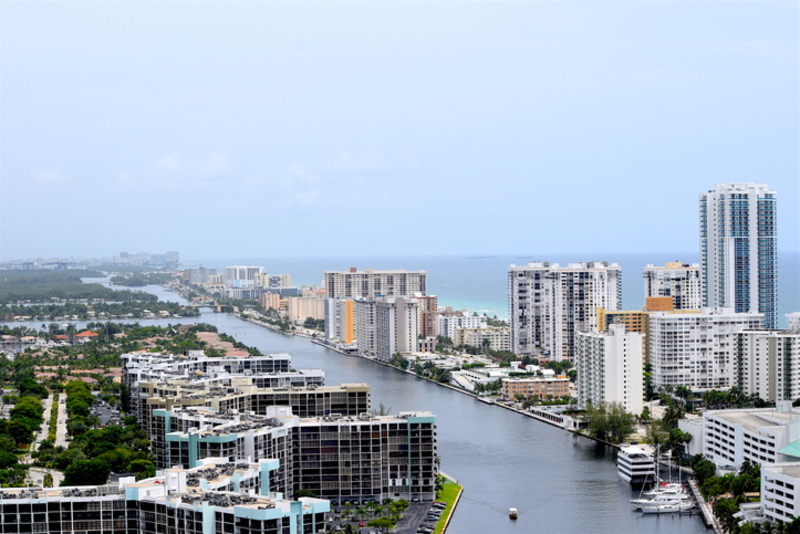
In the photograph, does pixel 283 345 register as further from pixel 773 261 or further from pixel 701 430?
pixel 701 430

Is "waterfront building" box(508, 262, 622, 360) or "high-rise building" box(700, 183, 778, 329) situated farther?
"waterfront building" box(508, 262, 622, 360)

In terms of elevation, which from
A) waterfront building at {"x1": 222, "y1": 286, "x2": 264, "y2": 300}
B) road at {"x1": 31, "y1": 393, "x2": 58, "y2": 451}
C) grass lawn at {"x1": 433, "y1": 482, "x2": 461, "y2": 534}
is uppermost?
waterfront building at {"x1": 222, "y1": 286, "x2": 264, "y2": 300}

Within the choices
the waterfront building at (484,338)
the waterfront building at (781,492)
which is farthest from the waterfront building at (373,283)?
the waterfront building at (781,492)

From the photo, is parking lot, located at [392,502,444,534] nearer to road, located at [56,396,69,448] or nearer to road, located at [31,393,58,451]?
road, located at [56,396,69,448]

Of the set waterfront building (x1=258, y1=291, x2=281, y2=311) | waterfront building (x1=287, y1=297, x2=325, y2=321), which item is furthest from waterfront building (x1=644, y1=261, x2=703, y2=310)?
waterfront building (x1=258, y1=291, x2=281, y2=311)

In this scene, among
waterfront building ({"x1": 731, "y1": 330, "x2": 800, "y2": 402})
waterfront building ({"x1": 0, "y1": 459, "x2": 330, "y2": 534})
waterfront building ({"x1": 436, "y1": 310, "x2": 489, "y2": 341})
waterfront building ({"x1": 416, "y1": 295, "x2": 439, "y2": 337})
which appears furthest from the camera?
waterfront building ({"x1": 436, "y1": 310, "x2": 489, "y2": 341})

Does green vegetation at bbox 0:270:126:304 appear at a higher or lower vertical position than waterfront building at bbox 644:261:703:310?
lower

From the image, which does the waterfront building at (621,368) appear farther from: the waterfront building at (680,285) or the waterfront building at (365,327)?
the waterfront building at (365,327)

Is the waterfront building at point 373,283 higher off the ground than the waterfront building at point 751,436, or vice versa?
the waterfront building at point 373,283
